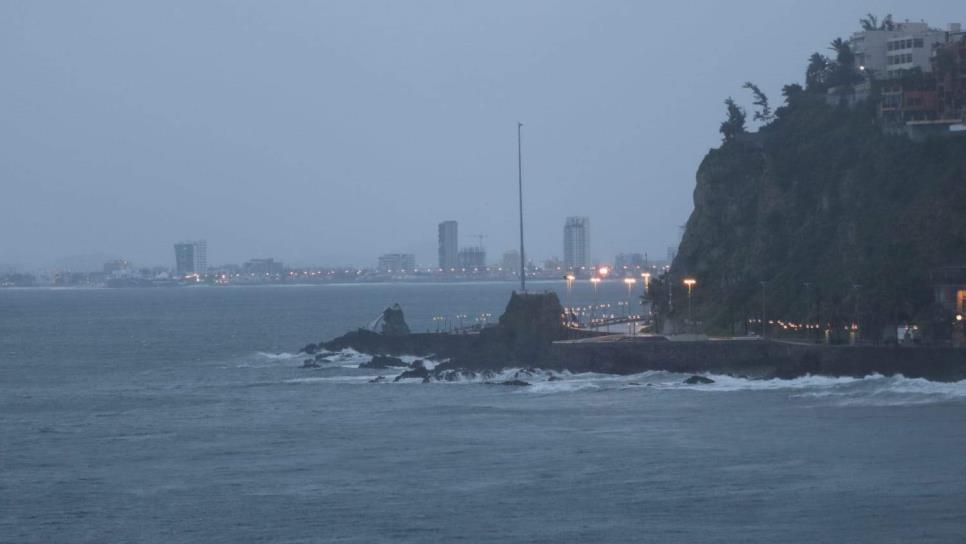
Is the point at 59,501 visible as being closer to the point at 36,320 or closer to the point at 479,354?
the point at 479,354

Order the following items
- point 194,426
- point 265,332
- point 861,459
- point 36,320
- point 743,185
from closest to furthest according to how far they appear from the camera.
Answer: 1. point 861,459
2. point 194,426
3. point 743,185
4. point 265,332
5. point 36,320

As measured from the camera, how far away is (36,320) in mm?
165250

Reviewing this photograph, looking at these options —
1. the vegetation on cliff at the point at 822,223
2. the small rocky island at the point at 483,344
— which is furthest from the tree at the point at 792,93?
the small rocky island at the point at 483,344

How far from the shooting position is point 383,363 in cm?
8012

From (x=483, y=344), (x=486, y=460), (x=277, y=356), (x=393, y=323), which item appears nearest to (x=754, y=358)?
(x=483, y=344)

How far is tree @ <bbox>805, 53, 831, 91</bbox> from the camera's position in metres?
98.2

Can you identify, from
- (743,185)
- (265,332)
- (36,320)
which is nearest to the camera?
(743,185)

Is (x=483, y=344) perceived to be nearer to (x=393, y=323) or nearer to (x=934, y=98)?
(x=393, y=323)

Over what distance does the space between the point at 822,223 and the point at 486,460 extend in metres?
41.2

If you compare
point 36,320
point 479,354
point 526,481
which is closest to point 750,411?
point 526,481

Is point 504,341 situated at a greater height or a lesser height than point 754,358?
greater

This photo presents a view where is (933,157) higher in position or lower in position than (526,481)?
higher

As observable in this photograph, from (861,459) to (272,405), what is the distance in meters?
27.5

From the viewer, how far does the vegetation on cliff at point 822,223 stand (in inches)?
2702
